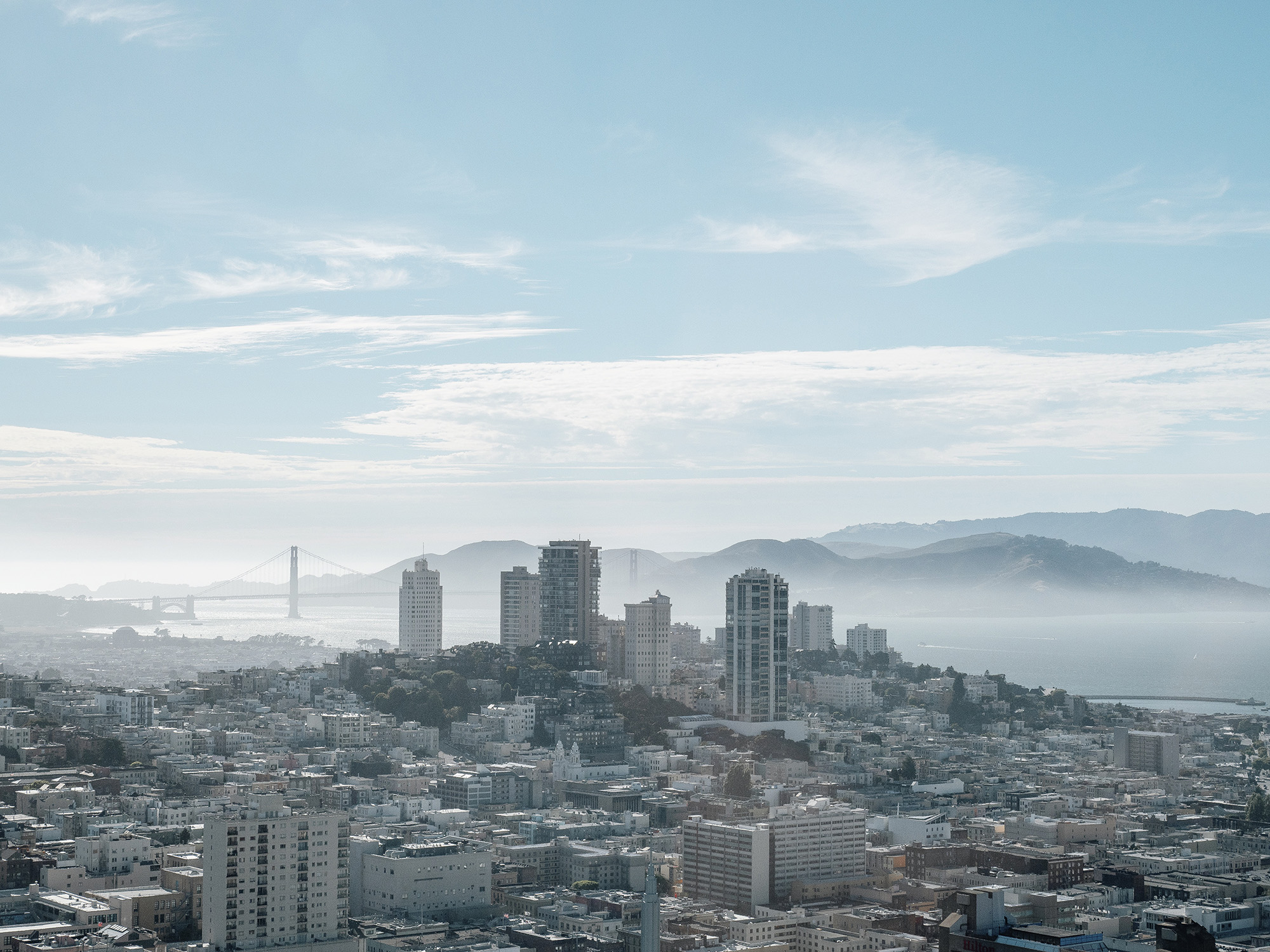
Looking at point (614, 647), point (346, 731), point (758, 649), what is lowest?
point (346, 731)

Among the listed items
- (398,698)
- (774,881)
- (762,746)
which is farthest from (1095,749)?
(774,881)

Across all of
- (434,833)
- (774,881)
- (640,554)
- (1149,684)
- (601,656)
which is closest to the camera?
(774,881)

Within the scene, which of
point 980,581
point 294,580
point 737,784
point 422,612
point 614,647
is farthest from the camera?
point 980,581

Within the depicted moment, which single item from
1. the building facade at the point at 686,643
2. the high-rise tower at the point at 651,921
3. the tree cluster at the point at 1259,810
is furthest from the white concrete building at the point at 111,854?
the building facade at the point at 686,643

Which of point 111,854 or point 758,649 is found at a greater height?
point 758,649

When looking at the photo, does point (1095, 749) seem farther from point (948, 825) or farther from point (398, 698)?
point (398, 698)

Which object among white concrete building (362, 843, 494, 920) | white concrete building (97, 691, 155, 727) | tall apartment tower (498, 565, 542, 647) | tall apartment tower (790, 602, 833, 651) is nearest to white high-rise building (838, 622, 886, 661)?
tall apartment tower (790, 602, 833, 651)

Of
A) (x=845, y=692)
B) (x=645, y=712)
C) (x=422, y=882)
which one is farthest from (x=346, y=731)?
(x=845, y=692)

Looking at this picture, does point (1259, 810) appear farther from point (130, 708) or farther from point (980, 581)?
point (980, 581)
